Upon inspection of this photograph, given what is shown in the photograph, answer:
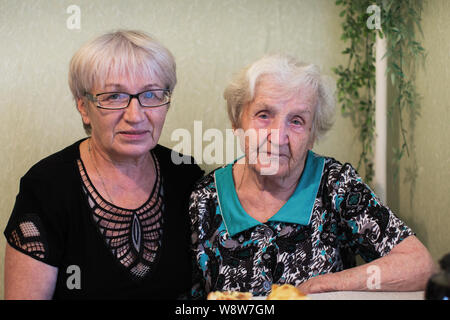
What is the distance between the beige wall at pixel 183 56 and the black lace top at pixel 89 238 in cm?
51

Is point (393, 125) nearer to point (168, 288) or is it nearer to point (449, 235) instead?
point (449, 235)

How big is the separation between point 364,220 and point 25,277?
3.58 feet

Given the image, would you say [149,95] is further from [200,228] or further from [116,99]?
[200,228]

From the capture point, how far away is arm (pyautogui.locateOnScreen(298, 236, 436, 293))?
1.57 m

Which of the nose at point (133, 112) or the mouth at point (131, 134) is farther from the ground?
the nose at point (133, 112)

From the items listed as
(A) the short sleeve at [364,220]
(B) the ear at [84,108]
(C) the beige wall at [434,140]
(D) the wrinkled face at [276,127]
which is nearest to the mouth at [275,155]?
(D) the wrinkled face at [276,127]

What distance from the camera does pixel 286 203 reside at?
178cm

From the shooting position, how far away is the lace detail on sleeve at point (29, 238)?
157 centimetres

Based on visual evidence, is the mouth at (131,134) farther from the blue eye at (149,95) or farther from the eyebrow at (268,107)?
the eyebrow at (268,107)

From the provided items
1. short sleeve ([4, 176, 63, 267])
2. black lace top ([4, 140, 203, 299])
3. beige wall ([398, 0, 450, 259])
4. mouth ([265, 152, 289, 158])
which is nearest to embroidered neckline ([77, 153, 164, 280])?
black lace top ([4, 140, 203, 299])

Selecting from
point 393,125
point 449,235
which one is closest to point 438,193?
point 449,235

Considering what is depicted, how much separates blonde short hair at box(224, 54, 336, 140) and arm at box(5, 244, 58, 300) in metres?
0.81

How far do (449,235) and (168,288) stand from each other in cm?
112

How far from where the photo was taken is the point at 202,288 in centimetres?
183
